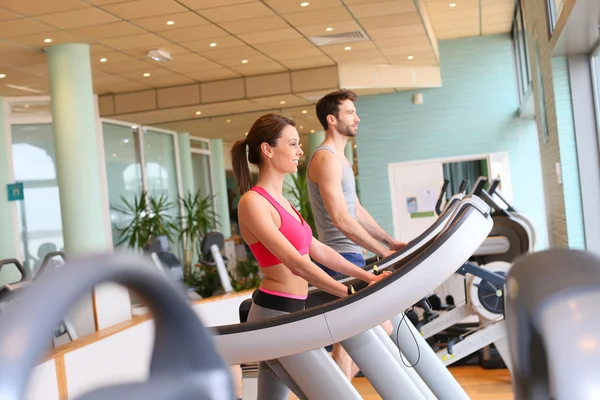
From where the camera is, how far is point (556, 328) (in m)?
0.42

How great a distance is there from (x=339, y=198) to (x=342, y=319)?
44.0 inches

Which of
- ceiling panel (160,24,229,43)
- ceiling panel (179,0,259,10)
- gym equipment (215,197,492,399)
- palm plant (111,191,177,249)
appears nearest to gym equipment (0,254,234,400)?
gym equipment (215,197,492,399)

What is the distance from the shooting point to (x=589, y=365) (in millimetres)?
A: 408

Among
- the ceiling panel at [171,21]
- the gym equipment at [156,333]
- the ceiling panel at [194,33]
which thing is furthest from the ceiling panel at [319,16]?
the gym equipment at [156,333]

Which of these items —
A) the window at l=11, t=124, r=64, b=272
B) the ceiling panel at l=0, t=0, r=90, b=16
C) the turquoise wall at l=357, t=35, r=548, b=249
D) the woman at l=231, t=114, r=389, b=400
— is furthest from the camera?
the turquoise wall at l=357, t=35, r=548, b=249

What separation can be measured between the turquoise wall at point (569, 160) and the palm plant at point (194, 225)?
20.5 feet

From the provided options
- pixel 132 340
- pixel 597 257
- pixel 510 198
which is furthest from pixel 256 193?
pixel 510 198

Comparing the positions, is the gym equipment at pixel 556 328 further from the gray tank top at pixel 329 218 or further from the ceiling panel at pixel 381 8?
the ceiling panel at pixel 381 8

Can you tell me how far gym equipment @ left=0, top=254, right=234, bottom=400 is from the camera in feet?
1.16

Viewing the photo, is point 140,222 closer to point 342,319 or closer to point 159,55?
point 159,55

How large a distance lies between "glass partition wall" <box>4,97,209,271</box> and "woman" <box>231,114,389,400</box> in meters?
6.44

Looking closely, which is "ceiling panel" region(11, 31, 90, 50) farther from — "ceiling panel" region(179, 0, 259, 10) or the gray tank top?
the gray tank top

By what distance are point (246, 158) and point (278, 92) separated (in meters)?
7.11

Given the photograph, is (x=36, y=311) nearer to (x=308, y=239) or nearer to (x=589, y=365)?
(x=589, y=365)
